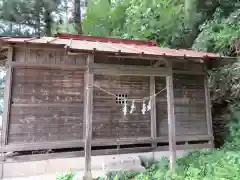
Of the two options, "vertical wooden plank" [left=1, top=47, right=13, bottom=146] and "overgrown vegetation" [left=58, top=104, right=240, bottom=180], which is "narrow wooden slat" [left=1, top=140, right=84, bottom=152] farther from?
"overgrown vegetation" [left=58, top=104, right=240, bottom=180]

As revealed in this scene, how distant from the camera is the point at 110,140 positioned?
5.62m

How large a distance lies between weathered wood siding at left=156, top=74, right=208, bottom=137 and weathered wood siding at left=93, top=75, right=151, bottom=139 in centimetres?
42

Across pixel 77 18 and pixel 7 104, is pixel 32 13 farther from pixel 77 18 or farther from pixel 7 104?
pixel 7 104

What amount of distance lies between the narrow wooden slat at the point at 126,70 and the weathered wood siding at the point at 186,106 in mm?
1174

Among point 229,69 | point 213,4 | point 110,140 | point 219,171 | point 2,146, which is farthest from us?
point 213,4

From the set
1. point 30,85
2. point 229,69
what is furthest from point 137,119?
point 229,69

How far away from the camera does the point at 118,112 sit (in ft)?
19.2

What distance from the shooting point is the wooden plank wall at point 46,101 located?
5.11 metres

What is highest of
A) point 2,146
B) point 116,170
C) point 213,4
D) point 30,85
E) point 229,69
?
point 213,4

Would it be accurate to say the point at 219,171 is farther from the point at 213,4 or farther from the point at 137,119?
the point at 213,4

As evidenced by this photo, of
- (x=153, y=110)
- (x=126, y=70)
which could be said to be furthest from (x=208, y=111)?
(x=126, y=70)

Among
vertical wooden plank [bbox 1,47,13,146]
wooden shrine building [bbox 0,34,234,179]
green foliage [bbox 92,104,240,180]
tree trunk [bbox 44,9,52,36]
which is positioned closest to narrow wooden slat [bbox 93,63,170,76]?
wooden shrine building [bbox 0,34,234,179]

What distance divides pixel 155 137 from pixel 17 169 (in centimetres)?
350

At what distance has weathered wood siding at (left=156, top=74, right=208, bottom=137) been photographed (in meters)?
6.18
